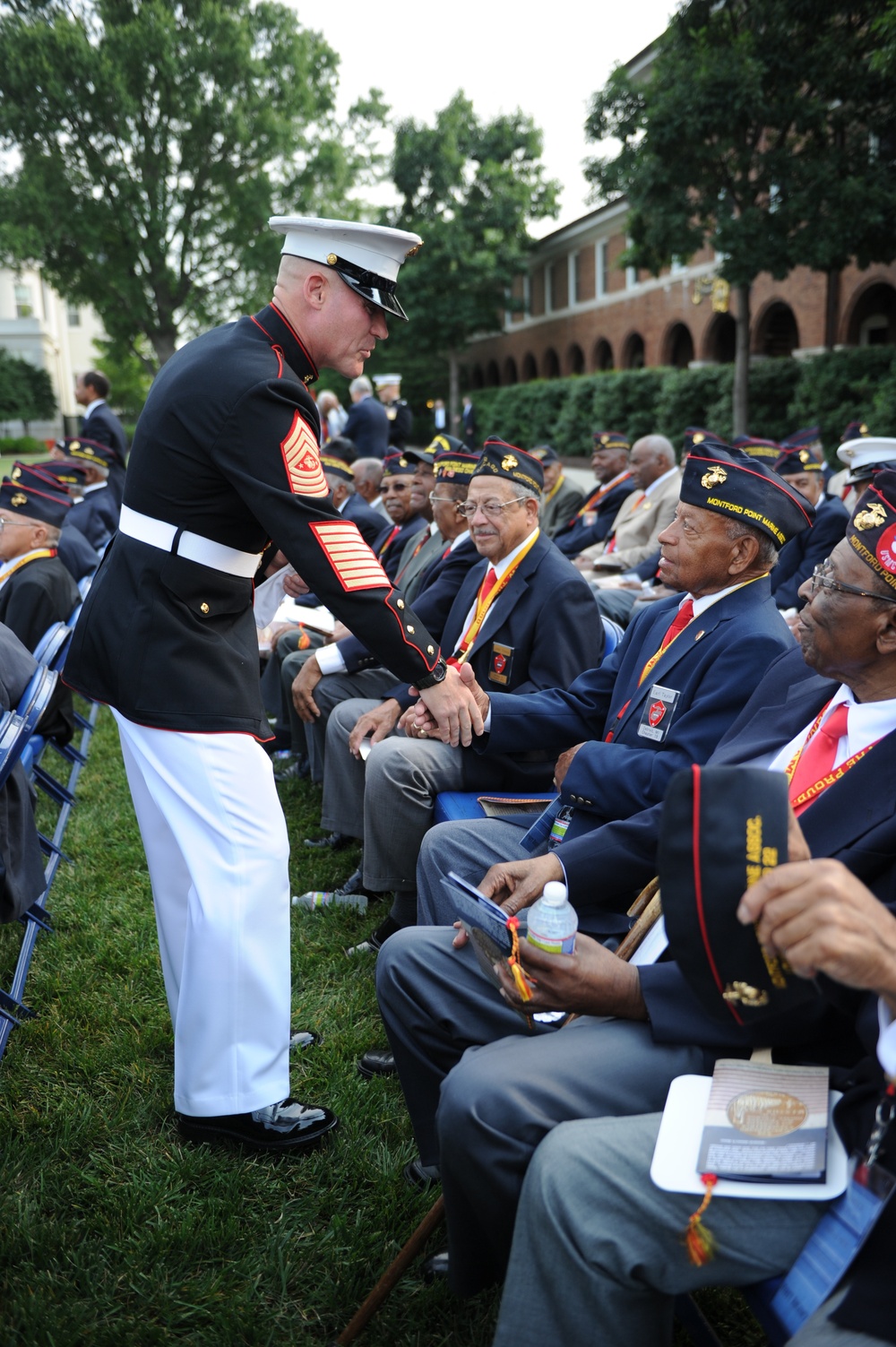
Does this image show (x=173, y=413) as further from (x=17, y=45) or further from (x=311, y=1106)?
(x=17, y=45)

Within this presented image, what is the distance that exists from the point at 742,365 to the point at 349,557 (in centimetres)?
1847

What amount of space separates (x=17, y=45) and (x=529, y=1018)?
3341cm

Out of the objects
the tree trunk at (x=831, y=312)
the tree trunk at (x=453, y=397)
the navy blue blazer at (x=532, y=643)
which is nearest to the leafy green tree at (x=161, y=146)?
the tree trunk at (x=453, y=397)

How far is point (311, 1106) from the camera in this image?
298cm

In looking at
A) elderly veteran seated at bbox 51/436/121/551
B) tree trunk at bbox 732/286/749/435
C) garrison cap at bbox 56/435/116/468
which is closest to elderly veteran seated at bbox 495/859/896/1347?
elderly veteran seated at bbox 51/436/121/551

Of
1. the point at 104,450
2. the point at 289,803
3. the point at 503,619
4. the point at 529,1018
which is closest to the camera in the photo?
the point at 529,1018

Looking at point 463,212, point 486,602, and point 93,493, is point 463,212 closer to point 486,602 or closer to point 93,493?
point 93,493

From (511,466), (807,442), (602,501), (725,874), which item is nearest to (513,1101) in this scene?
(725,874)

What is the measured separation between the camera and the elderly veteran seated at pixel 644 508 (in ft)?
27.4

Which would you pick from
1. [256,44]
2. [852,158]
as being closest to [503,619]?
[852,158]

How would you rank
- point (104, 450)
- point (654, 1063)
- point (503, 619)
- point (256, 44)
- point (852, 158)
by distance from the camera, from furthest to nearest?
point (256, 44)
point (852, 158)
point (104, 450)
point (503, 619)
point (654, 1063)

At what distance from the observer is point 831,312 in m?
22.1

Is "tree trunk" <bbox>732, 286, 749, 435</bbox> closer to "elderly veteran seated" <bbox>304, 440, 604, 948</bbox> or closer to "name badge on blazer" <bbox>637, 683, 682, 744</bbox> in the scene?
"elderly veteran seated" <bbox>304, 440, 604, 948</bbox>

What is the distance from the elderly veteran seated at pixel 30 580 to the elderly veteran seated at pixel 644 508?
13.9 feet
